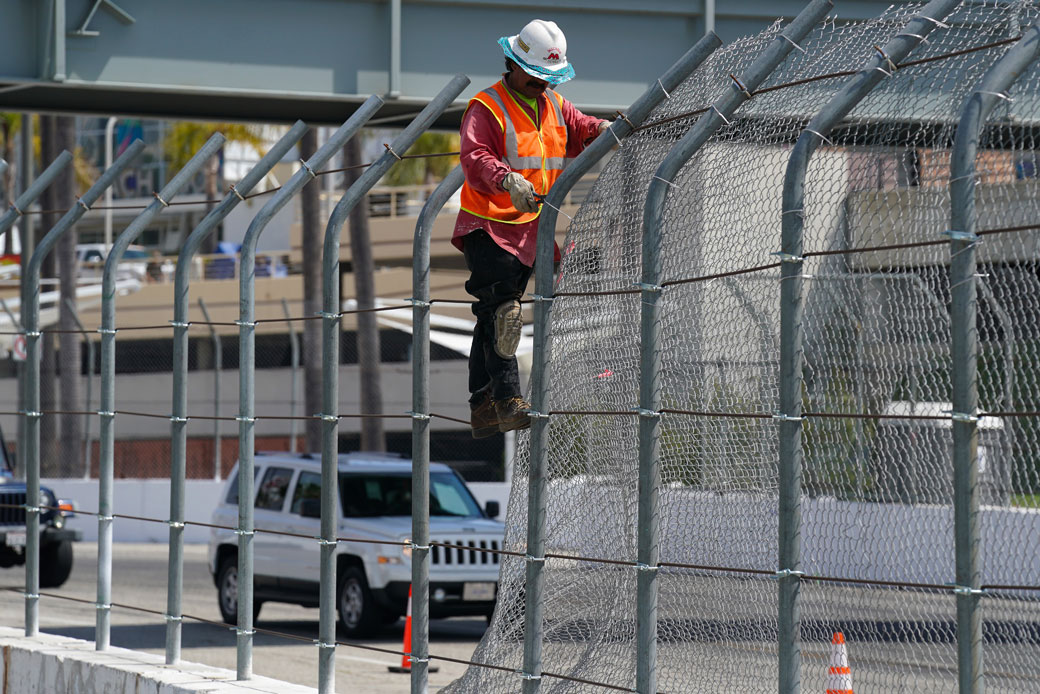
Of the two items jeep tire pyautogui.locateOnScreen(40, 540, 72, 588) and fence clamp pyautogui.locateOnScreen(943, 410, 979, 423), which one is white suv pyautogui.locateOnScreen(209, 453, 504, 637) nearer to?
jeep tire pyautogui.locateOnScreen(40, 540, 72, 588)

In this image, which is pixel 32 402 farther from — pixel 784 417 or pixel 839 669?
pixel 784 417

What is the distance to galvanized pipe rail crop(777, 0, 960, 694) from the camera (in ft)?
13.6

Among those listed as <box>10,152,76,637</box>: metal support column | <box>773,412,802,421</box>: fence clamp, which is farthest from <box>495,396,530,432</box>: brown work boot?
<box>10,152,76,637</box>: metal support column

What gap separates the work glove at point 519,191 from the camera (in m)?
5.50

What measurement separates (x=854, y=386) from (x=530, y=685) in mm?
1918

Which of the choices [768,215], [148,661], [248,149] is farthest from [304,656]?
[248,149]

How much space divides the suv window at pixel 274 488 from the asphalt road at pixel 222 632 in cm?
121

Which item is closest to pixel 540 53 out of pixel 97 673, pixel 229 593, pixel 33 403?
pixel 97 673

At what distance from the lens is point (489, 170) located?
5.55 m

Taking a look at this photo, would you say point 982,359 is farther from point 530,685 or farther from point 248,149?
point 248,149

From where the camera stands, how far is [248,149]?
72.4m

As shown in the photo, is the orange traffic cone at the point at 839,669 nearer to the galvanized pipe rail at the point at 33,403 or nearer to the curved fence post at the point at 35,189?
the galvanized pipe rail at the point at 33,403

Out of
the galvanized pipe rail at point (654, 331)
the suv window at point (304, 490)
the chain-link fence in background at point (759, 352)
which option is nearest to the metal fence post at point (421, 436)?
the chain-link fence in background at point (759, 352)

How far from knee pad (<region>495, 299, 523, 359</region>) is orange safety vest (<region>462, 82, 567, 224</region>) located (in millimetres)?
310
